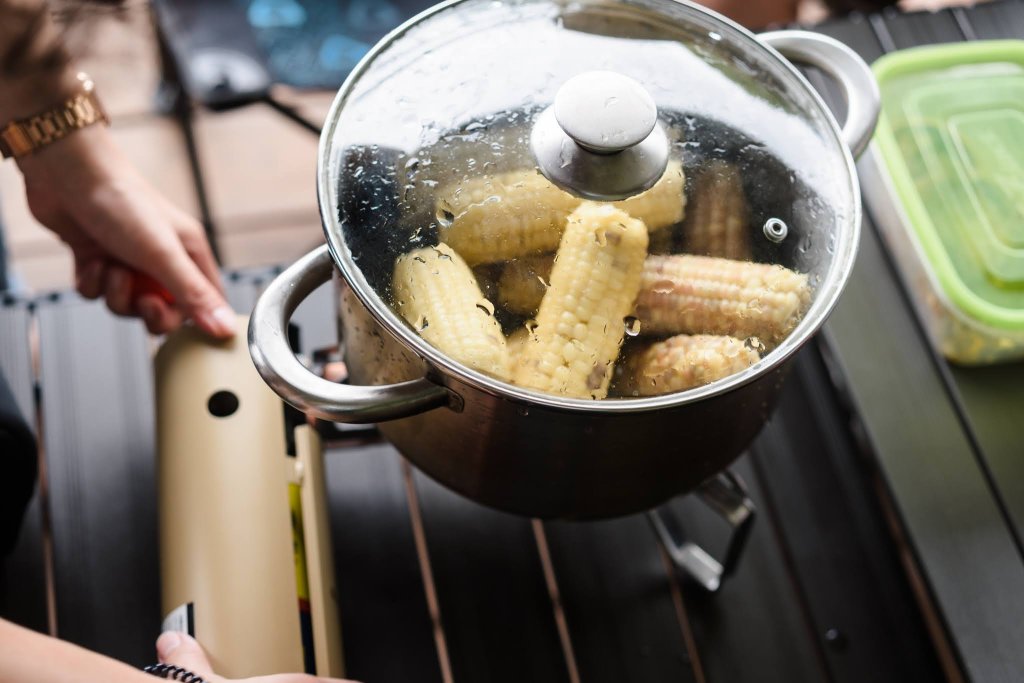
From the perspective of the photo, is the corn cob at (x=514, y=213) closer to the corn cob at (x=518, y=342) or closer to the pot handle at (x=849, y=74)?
the corn cob at (x=518, y=342)

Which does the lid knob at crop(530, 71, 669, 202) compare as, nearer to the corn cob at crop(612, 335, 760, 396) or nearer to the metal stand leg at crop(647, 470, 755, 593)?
the corn cob at crop(612, 335, 760, 396)

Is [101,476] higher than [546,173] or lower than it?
lower

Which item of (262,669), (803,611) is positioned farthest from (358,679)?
(803,611)

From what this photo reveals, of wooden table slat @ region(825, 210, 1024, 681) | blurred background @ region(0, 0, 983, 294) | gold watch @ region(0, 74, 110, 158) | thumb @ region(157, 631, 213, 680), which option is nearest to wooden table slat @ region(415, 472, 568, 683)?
thumb @ region(157, 631, 213, 680)

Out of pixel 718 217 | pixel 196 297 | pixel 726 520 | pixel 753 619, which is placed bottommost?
pixel 753 619

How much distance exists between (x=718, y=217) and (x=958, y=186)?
1.44 feet

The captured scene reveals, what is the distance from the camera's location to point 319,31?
1489mm

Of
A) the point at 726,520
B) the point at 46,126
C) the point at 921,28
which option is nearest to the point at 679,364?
the point at 726,520

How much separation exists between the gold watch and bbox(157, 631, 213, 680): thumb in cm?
47

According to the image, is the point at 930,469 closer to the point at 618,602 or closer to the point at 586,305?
the point at 618,602

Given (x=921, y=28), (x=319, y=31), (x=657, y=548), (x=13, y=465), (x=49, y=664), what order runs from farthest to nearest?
1. (x=319, y=31)
2. (x=921, y=28)
3. (x=657, y=548)
4. (x=13, y=465)
5. (x=49, y=664)

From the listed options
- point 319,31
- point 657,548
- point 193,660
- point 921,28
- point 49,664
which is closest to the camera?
point 49,664

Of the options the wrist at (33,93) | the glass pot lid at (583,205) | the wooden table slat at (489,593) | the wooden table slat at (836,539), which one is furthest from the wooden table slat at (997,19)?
the wrist at (33,93)

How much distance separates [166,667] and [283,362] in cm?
24
